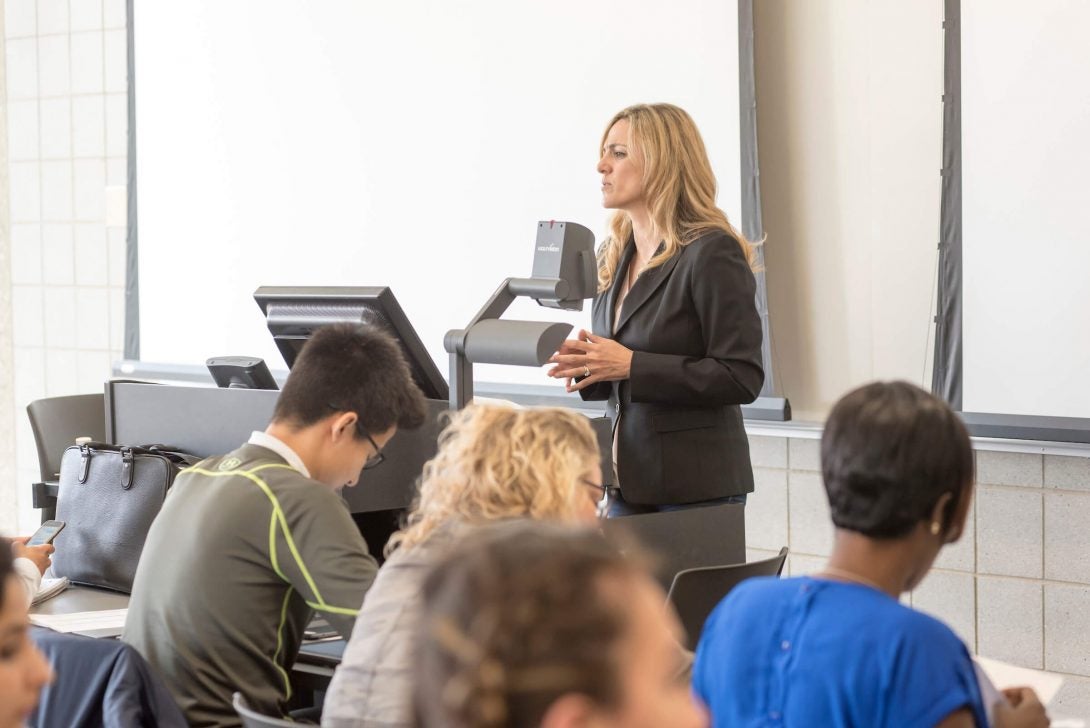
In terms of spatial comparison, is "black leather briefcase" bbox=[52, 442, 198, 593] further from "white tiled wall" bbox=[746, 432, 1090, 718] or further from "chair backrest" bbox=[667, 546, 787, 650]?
"white tiled wall" bbox=[746, 432, 1090, 718]

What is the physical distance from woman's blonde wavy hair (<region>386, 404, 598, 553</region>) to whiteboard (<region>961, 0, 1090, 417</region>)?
1781 mm

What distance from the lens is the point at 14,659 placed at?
1.08 m

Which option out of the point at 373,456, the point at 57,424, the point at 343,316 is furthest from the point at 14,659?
the point at 57,424

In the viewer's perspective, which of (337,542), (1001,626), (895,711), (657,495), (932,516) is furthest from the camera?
(1001,626)

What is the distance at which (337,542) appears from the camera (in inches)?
70.0

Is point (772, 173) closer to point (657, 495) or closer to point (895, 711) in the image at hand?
point (657, 495)

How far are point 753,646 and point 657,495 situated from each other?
1160 millimetres

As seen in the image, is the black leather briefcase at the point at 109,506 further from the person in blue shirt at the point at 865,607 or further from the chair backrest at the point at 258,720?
the person in blue shirt at the point at 865,607

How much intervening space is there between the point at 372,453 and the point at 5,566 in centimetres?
98

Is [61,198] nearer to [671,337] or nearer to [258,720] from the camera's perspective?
[671,337]

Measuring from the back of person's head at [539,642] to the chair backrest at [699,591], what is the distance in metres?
1.05

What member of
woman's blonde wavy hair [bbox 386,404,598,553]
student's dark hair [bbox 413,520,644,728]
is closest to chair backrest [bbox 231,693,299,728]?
woman's blonde wavy hair [bbox 386,404,598,553]

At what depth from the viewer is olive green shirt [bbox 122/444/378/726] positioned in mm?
1800

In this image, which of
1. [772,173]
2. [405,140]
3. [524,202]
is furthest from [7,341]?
[772,173]
